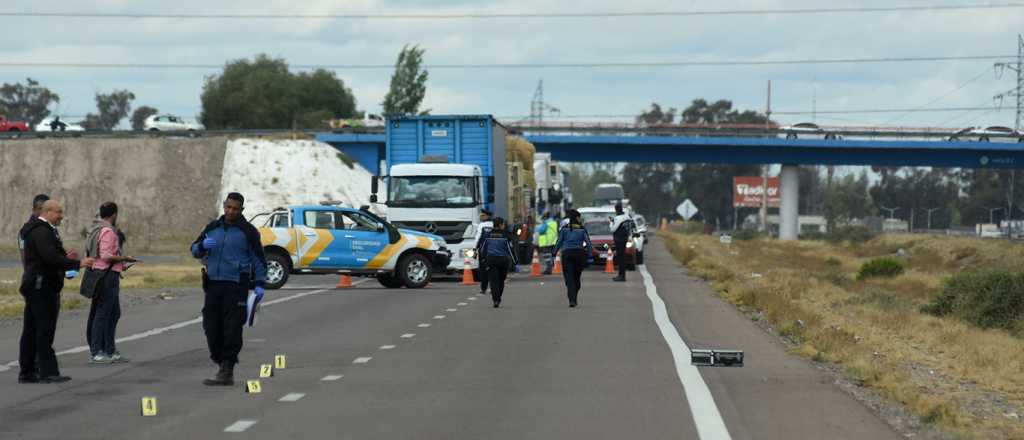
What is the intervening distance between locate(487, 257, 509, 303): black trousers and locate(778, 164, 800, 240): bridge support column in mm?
72012

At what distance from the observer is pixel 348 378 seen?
1420 cm

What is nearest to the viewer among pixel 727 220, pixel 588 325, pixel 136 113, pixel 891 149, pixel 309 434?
pixel 309 434

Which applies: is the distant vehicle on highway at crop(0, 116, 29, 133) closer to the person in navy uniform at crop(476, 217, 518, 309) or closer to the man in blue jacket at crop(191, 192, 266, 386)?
the person in navy uniform at crop(476, 217, 518, 309)

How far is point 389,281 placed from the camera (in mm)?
32688

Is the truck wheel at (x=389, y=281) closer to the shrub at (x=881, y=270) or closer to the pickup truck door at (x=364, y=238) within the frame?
the pickup truck door at (x=364, y=238)

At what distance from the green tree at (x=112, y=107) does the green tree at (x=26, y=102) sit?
9.11 metres

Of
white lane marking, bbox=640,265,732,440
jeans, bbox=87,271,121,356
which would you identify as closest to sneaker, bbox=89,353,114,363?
jeans, bbox=87,271,121,356

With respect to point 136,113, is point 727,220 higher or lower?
lower

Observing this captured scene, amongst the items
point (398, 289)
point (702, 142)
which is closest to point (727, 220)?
point (702, 142)

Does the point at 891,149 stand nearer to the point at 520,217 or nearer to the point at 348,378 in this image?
the point at 520,217

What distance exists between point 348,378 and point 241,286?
4.39ft

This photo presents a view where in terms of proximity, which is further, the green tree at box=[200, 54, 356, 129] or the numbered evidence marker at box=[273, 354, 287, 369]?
the green tree at box=[200, 54, 356, 129]

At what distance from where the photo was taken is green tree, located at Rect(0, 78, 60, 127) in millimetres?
164375

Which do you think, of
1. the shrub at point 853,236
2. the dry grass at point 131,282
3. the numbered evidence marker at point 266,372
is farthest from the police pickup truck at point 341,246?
the shrub at point 853,236
